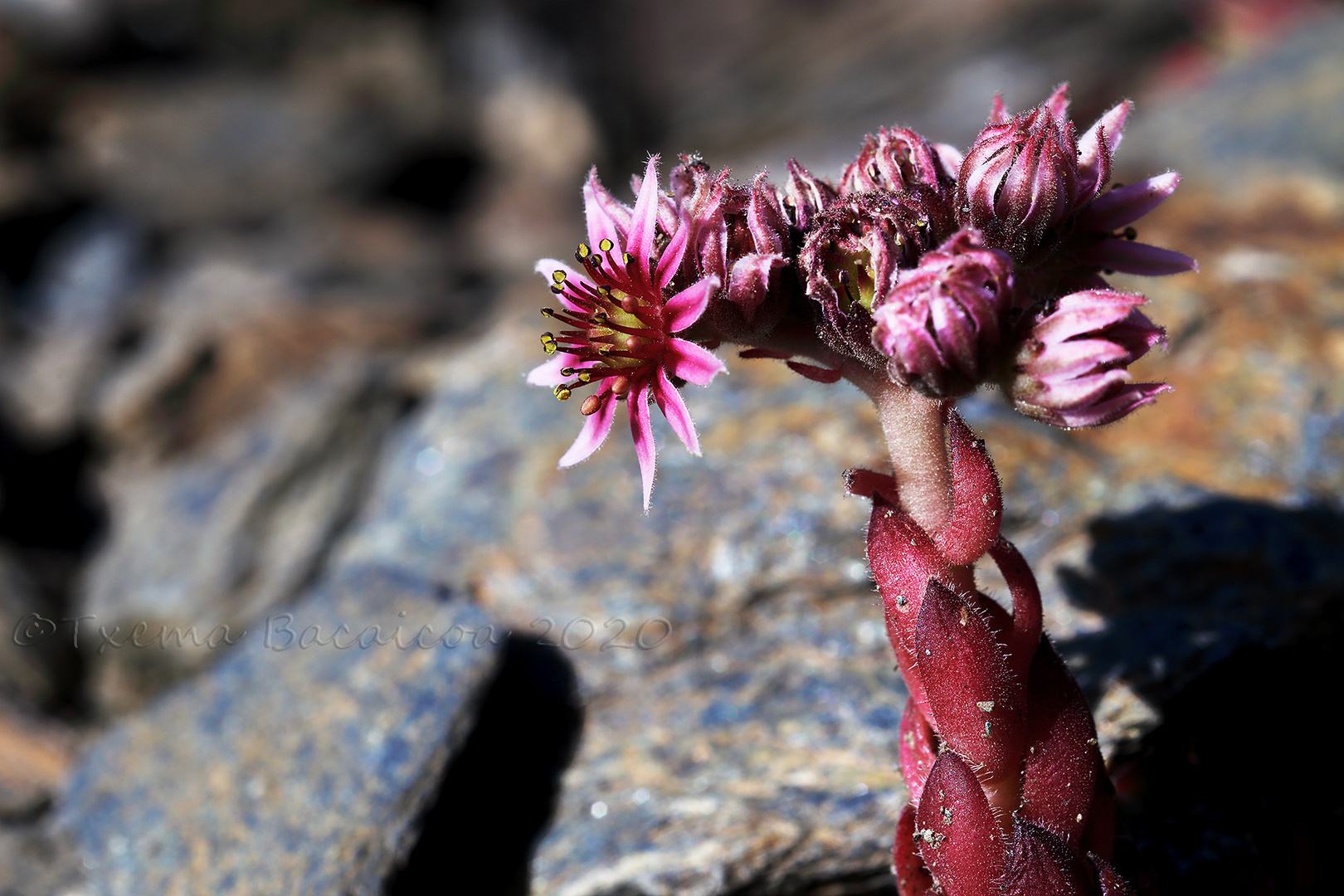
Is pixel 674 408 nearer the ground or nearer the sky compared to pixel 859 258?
nearer the ground

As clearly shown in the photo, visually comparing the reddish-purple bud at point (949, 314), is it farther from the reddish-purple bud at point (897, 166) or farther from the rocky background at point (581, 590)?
the rocky background at point (581, 590)

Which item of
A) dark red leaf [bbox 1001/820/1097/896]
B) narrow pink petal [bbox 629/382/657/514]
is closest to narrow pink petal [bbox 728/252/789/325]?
narrow pink petal [bbox 629/382/657/514]

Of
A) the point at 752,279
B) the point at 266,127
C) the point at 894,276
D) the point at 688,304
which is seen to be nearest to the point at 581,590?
the point at 688,304

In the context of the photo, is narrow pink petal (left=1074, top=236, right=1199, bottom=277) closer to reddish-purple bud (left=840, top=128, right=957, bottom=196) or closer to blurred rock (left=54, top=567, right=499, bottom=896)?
reddish-purple bud (left=840, top=128, right=957, bottom=196)

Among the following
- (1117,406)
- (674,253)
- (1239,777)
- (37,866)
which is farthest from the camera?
(37,866)

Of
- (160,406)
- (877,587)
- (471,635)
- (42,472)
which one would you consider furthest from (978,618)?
(42,472)

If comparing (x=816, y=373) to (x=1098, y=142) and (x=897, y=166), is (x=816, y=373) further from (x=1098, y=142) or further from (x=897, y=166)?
(x=1098, y=142)

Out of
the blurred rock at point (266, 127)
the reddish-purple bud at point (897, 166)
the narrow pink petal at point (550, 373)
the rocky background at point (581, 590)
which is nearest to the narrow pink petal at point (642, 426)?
the narrow pink petal at point (550, 373)
